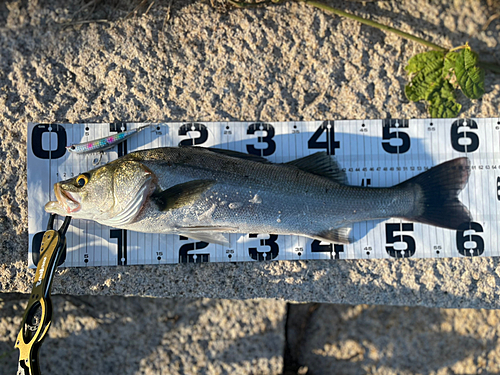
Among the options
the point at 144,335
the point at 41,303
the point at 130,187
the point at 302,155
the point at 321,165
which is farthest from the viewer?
the point at 144,335

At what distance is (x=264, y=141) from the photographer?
322cm

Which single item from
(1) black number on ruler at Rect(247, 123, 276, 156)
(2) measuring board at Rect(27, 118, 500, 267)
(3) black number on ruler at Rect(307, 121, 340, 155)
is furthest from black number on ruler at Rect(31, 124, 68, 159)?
(3) black number on ruler at Rect(307, 121, 340, 155)

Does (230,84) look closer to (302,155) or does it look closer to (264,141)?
(264,141)

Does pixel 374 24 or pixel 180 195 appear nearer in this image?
pixel 180 195

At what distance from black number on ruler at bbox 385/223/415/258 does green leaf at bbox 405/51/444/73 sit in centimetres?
133

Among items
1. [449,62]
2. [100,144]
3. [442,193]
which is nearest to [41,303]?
[100,144]

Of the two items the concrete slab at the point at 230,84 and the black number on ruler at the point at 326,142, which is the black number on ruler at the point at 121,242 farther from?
the black number on ruler at the point at 326,142

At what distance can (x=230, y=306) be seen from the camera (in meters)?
3.63

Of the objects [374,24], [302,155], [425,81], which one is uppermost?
[374,24]

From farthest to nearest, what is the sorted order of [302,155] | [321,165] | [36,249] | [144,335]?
[144,335] → [302,155] → [36,249] → [321,165]

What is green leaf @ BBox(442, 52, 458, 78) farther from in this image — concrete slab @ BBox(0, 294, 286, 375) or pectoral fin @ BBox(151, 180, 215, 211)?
concrete slab @ BBox(0, 294, 286, 375)

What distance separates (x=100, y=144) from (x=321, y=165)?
72.5 inches

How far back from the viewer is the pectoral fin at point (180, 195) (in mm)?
2709

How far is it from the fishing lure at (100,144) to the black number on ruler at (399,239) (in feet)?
7.57
